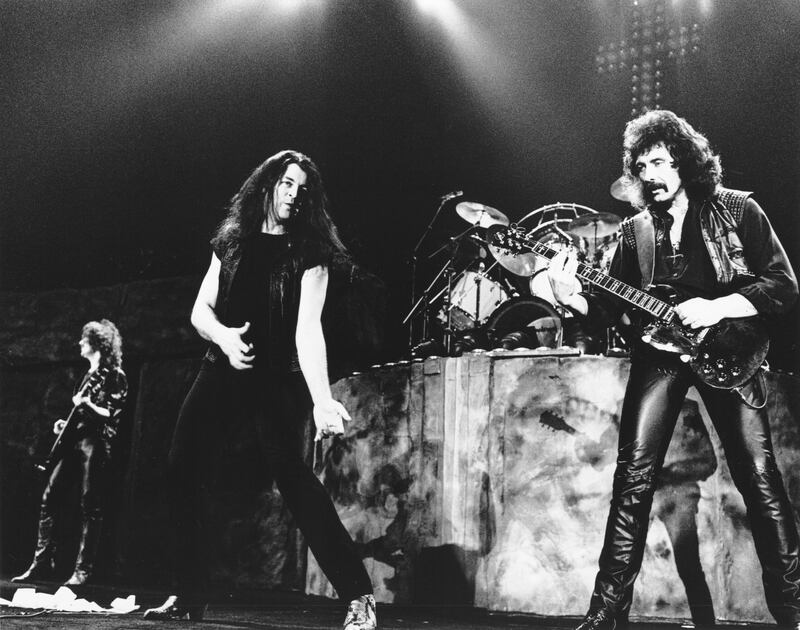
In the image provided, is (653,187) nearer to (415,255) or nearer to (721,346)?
(721,346)

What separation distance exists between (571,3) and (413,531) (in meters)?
4.36

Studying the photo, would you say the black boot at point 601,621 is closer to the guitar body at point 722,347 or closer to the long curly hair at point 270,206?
the guitar body at point 722,347

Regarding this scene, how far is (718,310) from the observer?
2836mm

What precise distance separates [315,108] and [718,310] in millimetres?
3665

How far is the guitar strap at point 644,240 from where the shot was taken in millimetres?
3035

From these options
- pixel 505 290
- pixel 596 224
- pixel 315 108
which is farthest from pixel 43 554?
pixel 596 224

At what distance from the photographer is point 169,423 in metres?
5.06

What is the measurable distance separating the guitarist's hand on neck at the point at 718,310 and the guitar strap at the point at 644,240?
0.73 ft

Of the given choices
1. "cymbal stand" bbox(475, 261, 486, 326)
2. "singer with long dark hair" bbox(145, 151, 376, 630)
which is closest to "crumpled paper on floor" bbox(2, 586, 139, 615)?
"singer with long dark hair" bbox(145, 151, 376, 630)

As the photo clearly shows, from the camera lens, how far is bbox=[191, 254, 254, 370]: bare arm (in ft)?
9.49

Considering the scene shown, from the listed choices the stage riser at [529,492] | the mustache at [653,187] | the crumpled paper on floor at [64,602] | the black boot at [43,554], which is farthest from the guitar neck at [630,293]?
the black boot at [43,554]

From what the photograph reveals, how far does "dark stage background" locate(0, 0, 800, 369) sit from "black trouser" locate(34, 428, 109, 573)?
120 centimetres

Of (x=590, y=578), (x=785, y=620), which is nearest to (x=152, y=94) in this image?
(x=590, y=578)

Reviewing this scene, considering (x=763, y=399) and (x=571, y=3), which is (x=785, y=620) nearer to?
(x=763, y=399)
